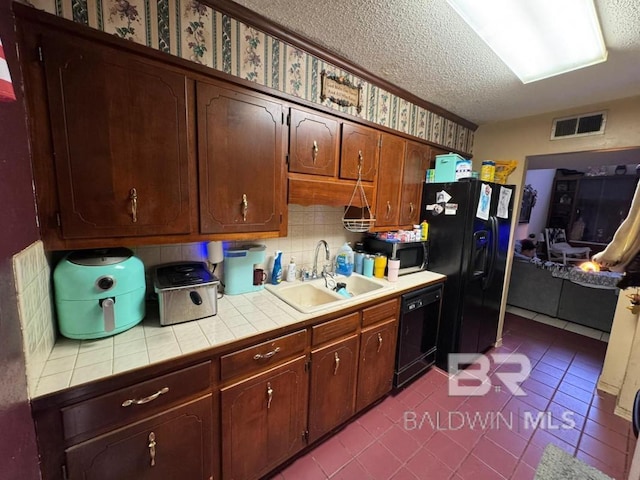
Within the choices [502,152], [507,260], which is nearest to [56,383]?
[507,260]

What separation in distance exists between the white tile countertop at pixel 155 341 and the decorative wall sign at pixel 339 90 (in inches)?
53.3

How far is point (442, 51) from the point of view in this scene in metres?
1.53

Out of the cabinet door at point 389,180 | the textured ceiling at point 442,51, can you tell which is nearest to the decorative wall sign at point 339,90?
the textured ceiling at point 442,51

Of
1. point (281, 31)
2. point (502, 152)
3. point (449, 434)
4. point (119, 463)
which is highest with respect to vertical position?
point (281, 31)

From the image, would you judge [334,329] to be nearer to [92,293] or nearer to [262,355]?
[262,355]

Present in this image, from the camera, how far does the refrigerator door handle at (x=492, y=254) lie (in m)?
2.34

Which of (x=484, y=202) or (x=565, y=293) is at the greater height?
(x=484, y=202)

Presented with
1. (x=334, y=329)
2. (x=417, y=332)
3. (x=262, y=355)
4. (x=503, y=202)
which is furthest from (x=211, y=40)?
(x=503, y=202)

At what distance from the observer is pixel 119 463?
931 millimetres

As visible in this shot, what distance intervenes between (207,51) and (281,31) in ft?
1.45

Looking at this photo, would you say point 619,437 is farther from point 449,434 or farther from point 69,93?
point 69,93

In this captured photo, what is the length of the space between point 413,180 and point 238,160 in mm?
1570

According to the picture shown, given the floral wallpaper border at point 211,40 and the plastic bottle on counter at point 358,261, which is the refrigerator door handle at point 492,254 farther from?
the floral wallpaper border at point 211,40

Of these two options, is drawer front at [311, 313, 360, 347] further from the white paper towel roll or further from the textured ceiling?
the textured ceiling
